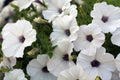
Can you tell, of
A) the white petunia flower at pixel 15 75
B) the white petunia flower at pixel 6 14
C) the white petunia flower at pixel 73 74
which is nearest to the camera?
the white petunia flower at pixel 73 74

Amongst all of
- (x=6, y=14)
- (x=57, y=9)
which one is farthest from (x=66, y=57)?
(x=6, y=14)

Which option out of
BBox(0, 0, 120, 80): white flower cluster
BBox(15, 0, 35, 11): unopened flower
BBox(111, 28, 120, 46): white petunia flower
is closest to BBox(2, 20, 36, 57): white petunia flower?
BBox(0, 0, 120, 80): white flower cluster

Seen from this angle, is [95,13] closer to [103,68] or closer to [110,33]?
[110,33]

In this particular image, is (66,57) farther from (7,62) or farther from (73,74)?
(7,62)

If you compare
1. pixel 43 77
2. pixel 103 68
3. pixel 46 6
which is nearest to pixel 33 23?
pixel 46 6

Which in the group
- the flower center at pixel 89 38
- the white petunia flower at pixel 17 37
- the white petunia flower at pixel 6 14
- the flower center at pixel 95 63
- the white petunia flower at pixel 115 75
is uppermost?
the white petunia flower at pixel 6 14

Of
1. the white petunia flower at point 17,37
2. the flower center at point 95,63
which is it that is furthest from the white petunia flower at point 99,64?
the white petunia flower at point 17,37

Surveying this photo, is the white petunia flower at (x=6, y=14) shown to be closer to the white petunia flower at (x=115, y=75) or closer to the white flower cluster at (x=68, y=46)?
the white flower cluster at (x=68, y=46)
